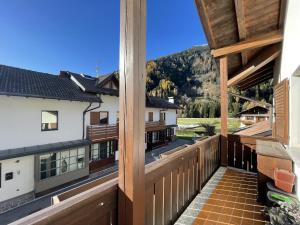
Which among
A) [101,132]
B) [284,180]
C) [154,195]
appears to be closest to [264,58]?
[284,180]

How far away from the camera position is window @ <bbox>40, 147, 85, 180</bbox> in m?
8.95

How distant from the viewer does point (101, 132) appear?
1212cm

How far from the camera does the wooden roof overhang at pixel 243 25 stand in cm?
317

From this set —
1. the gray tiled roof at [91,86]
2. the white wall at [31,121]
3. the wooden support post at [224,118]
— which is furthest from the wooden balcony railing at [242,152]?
the gray tiled roof at [91,86]

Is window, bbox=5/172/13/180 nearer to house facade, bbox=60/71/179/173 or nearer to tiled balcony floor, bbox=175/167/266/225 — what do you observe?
house facade, bbox=60/71/179/173

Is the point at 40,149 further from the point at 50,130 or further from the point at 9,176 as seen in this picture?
the point at 9,176

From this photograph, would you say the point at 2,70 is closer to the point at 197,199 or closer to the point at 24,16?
the point at 24,16

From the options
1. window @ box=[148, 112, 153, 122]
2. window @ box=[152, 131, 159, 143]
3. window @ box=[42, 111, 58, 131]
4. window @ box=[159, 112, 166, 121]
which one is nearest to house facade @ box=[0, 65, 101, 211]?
window @ box=[42, 111, 58, 131]

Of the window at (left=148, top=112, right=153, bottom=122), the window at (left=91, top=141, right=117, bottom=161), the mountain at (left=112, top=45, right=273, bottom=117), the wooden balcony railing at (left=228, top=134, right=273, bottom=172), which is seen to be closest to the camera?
the wooden balcony railing at (left=228, top=134, right=273, bottom=172)

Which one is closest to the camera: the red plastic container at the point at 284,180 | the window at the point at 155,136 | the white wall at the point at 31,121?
the red plastic container at the point at 284,180

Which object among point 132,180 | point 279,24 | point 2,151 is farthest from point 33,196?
point 279,24

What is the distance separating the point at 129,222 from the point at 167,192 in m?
0.85

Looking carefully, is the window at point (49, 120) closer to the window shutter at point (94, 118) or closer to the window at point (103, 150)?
the window shutter at point (94, 118)

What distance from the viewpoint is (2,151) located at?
7461 millimetres
